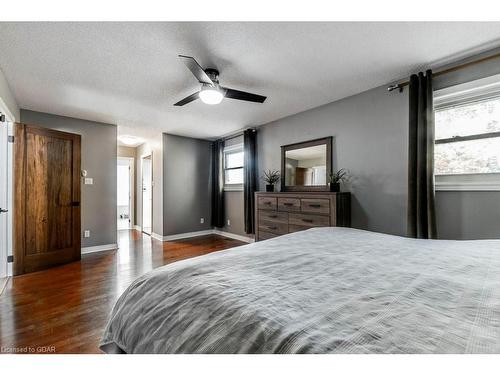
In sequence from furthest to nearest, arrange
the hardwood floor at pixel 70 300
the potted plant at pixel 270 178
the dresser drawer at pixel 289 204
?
1. the potted plant at pixel 270 178
2. the dresser drawer at pixel 289 204
3. the hardwood floor at pixel 70 300

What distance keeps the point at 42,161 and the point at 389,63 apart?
4594 mm

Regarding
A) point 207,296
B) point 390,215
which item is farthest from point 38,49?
point 390,215

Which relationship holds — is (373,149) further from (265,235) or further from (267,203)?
(265,235)

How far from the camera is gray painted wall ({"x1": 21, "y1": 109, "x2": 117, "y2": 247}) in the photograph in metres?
4.12

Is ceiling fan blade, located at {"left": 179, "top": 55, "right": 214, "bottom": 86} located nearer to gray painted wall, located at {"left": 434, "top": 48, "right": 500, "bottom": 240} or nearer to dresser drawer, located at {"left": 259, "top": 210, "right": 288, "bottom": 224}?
dresser drawer, located at {"left": 259, "top": 210, "right": 288, "bottom": 224}

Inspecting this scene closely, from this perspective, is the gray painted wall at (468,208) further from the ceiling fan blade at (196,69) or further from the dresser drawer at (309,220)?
the ceiling fan blade at (196,69)

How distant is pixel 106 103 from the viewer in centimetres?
333

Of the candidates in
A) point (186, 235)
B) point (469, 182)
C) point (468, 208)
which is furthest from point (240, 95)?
point (186, 235)

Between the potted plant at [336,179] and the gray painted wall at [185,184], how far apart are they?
3.30 metres

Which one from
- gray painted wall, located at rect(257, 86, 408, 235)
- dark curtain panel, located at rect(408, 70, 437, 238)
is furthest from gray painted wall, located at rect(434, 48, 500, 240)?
gray painted wall, located at rect(257, 86, 408, 235)

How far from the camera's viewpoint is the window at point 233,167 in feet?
16.9

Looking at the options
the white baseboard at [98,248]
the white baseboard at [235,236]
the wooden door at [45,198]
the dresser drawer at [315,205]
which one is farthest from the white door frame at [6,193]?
the dresser drawer at [315,205]
